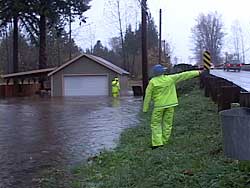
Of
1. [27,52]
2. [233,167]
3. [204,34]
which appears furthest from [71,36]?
[233,167]

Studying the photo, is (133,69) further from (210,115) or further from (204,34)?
(210,115)

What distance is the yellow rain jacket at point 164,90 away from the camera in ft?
33.7

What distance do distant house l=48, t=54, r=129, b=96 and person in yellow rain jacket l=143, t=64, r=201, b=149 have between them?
38.3m

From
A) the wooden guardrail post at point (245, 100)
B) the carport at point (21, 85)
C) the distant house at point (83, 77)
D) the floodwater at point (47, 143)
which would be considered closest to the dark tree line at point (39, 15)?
the carport at point (21, 85)

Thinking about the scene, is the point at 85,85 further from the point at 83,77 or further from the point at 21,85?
the point at 21,85

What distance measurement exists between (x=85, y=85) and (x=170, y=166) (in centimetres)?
4203

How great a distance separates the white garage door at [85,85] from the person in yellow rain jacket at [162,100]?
38.4 metres

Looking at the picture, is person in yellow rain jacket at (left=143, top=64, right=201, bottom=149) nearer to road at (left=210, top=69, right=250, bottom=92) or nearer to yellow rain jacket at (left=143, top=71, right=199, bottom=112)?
yellow rain jacket at (left=143, top=71, right=199, bottom=112)

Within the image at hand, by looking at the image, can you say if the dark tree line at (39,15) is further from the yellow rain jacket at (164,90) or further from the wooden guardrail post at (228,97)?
the wooden guardrail post at (228,97)

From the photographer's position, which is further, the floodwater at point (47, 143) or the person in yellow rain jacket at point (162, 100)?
the person in yellow rain jacket at point (162, 100)

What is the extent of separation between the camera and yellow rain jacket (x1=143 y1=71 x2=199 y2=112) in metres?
10.3

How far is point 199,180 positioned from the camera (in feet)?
20.7

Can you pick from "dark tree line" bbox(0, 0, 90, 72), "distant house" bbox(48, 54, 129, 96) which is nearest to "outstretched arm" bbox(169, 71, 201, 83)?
"dark tree line" bbox(0, 0, 90, 72)

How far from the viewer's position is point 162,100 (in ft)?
33.7
